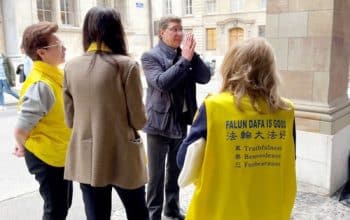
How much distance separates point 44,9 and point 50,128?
22.2 metres

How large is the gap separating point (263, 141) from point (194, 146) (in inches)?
14.2

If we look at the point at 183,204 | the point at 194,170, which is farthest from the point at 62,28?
the point at 194,170

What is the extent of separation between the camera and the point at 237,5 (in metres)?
38.2

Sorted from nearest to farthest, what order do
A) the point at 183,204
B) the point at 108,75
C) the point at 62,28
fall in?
1. the point at 108,75
2. the point at 183,204
3. the point at 62,28

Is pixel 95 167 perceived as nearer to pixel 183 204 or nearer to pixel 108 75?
pixel 108 75

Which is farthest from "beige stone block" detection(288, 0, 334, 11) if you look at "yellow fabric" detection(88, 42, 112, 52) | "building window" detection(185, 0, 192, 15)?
"building window" detection(185, 0, 192, 15)

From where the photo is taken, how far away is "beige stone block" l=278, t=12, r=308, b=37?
4180 mm

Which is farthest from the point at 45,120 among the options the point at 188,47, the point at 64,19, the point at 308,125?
the point at 64,19

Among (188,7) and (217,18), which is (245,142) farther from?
(188,7)

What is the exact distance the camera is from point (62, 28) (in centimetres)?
2252

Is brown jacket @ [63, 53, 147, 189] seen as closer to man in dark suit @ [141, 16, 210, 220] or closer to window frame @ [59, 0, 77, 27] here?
man in dark suit @ [141, 16, 210, 220]

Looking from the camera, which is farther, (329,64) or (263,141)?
(329,64)

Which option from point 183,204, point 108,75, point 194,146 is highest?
point 108,75

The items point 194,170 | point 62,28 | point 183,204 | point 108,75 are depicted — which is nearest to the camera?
point 194,170
